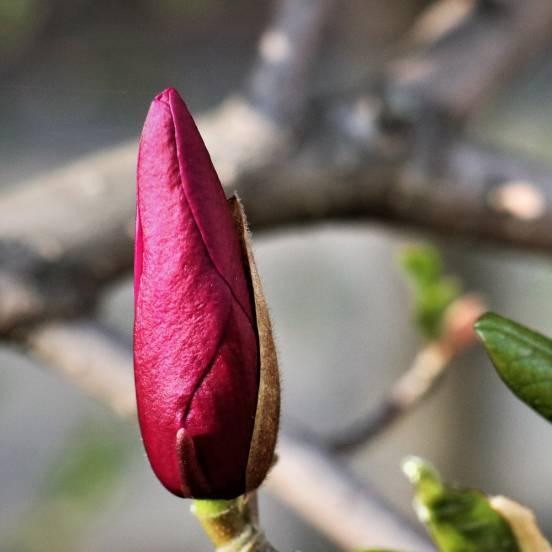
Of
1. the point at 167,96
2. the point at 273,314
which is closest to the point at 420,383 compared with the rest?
the point at 167,96

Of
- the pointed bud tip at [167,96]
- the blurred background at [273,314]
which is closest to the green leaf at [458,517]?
the pointed bud tip at [167,96]

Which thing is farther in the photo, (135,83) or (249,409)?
(135,83)

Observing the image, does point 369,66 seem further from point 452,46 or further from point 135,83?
point 452,46

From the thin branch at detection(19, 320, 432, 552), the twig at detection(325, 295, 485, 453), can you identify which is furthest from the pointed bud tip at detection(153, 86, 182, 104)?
the twig at detection(325, 295, 485, 453)

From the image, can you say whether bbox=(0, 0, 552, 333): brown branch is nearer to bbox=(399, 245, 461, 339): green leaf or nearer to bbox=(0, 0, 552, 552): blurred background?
bbox=(399, 245, 461, 339): green leaf

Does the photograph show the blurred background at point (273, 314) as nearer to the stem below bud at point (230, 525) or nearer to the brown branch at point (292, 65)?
the brown branch at point (292, 65)

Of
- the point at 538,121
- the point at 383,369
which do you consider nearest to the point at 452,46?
the point at 383,369
